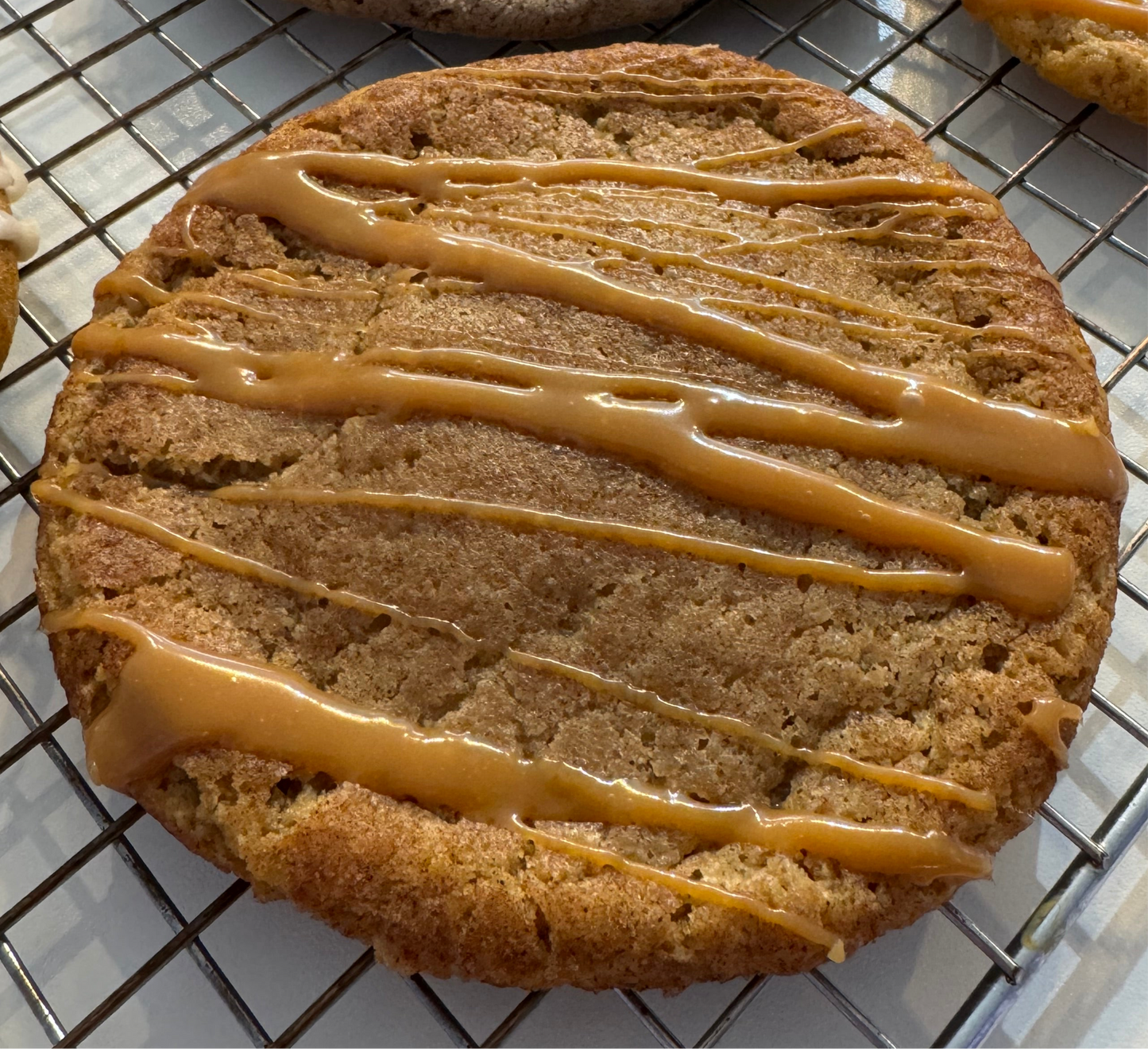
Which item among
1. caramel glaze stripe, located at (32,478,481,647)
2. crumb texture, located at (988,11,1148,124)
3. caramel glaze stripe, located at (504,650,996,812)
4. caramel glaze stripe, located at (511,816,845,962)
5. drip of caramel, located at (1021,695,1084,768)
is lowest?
caramel glaze stripe, located at (32,478,481,647)

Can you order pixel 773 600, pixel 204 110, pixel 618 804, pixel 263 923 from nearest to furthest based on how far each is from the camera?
1. pixel 618 804
2. pixel 773 600
3. pixel 263 923
4. pixel 204 110

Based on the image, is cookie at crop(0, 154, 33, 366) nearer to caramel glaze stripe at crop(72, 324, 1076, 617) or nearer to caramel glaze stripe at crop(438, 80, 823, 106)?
caramel glaze stripe at crop(72, 324, 1076, 617)

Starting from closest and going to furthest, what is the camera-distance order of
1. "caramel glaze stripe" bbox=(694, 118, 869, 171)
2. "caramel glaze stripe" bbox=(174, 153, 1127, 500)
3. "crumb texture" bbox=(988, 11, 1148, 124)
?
"caramel glaze stripe" bbox=(174, 153, 1127, 500)
"caramel glaze stripe" bbox=(694, 118, 869, 171)
"crumb texture" bbox=(988, 11, 1148, 124)

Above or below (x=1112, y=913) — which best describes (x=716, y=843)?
below

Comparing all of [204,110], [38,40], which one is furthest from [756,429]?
[38,40]

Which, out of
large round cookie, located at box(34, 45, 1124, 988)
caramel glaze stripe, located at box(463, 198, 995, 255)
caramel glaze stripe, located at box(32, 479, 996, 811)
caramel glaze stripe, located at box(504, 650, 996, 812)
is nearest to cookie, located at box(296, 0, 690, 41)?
large round cookie, located at box(34, 45, 1124, 988)

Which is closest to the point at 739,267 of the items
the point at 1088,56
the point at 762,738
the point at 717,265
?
the point at 717,265

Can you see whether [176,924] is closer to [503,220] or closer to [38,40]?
[503,220]
